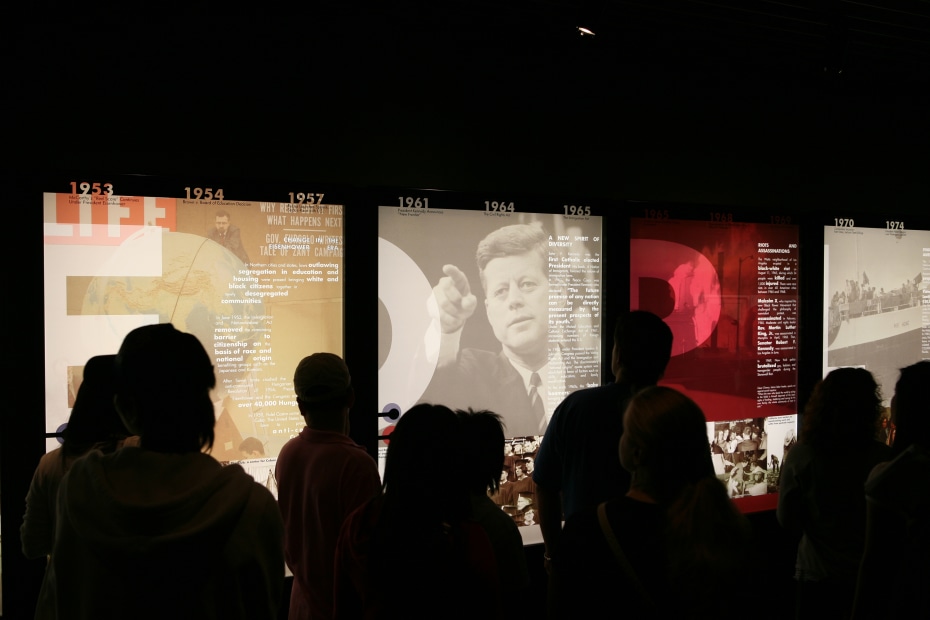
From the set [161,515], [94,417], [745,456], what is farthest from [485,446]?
[745,456]

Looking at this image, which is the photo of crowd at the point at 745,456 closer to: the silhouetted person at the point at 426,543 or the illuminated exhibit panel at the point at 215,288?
the illuminated exhibit panel at the point at 215,288

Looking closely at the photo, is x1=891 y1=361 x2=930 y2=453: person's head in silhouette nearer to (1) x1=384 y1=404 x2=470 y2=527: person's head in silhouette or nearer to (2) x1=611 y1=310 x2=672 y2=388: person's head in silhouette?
(2) x1=611 y1=310 x2=672 y2=388: person's head in silhouette

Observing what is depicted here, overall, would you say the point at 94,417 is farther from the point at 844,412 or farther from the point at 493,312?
the point at 844,412

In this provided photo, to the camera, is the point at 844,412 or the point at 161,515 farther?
the point at 844,412

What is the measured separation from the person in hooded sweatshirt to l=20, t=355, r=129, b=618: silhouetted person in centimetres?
65

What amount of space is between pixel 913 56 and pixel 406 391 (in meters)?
3.62

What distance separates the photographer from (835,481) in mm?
2551

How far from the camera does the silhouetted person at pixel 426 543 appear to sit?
1.52 metres

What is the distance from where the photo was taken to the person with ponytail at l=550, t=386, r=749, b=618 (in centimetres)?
143

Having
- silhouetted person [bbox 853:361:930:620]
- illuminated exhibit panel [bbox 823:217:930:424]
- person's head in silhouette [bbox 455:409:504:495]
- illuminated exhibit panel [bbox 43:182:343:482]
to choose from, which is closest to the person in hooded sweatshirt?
person's head in silhouette [bbox 455:409:504:495]

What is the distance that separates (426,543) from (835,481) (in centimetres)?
170

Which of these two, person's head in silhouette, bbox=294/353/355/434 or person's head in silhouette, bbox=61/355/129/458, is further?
person's head in silhouette, bbox=294/353/355/434

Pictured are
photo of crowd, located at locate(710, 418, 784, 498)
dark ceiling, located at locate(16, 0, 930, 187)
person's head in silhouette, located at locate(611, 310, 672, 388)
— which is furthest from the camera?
photo of crowd, located at locate(710, 418, 784, 498)

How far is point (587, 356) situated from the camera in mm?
3707
